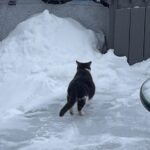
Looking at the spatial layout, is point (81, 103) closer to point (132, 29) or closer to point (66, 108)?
point (66, 108)

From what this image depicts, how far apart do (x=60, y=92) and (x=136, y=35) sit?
2455mm

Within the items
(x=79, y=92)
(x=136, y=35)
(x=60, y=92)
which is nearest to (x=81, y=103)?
(x=79, y=92)

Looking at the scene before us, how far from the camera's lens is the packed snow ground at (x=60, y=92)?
7.02 meters

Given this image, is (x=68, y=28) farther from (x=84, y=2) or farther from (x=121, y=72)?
(x=121, y=72)

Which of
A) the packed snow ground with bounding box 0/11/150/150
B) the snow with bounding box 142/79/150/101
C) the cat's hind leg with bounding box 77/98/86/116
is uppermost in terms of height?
the snow with bounding box 142/79/150/101

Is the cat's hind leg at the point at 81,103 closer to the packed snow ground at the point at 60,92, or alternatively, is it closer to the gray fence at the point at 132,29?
the packed snow ground at the point at 60,92

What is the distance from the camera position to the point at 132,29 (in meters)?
10.7

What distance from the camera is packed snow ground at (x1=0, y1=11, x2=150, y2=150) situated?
23.0 feet

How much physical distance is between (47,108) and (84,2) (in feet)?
11.7

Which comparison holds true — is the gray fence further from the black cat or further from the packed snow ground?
the black cat

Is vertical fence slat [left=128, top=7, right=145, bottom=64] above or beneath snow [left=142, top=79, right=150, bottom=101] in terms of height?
beneath

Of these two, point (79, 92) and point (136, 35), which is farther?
point (136, 35)

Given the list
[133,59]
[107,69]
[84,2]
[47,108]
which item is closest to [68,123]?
[47,108]

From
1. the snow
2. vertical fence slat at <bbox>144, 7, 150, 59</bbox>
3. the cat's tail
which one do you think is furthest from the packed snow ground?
the snow
